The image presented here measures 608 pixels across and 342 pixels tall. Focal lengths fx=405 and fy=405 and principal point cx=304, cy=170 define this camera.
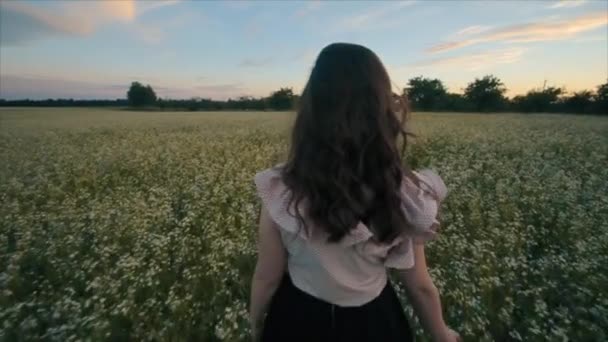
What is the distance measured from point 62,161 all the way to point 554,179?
965 centimetres

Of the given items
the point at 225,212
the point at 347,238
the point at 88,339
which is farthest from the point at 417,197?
the point at 225,212

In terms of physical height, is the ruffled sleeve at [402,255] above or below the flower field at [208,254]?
above

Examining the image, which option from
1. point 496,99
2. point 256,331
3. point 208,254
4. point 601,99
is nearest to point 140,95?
point 496,99

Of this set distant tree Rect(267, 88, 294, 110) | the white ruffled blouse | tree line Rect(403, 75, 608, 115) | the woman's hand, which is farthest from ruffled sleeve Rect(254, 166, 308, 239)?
distant tree Rect(267, 88, 294, 110)

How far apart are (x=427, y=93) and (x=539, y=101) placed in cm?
1622

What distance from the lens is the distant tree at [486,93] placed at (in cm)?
5756

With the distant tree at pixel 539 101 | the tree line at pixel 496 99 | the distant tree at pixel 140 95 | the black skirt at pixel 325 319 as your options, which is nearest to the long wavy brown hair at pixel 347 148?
the black skirt at pixel 325 319

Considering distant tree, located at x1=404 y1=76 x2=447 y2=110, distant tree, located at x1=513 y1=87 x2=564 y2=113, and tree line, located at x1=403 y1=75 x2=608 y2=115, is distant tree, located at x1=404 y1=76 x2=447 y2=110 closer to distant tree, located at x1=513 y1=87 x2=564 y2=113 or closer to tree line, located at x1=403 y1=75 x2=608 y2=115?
tree line, located at x1=403 y1=75 x2=608 y2=115

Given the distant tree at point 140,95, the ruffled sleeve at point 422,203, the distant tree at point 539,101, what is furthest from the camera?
the distant tree at point 140,95

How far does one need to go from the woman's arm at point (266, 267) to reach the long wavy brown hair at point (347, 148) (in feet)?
0.52

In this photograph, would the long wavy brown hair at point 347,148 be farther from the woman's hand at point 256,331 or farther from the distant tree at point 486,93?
the distant tree at point 486,93

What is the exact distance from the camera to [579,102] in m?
46.3

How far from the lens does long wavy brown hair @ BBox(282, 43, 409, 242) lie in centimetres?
139

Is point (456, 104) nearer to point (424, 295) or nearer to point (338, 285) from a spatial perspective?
point (424, 295)
